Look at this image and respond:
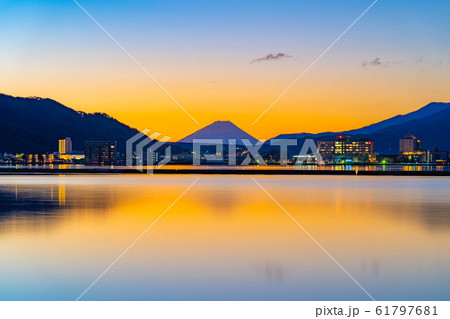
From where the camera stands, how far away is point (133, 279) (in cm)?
864

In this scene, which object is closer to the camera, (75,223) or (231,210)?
(75,223)

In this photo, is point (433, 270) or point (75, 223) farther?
point (75, 223)

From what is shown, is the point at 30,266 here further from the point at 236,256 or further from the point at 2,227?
the point at 2,227

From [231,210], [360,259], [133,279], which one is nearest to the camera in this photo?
[133,279]

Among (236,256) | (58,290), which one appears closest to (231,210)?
(236,256)

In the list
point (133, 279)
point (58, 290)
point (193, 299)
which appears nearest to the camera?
point (193, 299)

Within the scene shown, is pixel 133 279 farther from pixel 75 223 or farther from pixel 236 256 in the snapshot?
pixel 75 223

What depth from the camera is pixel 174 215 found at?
19844 mm
